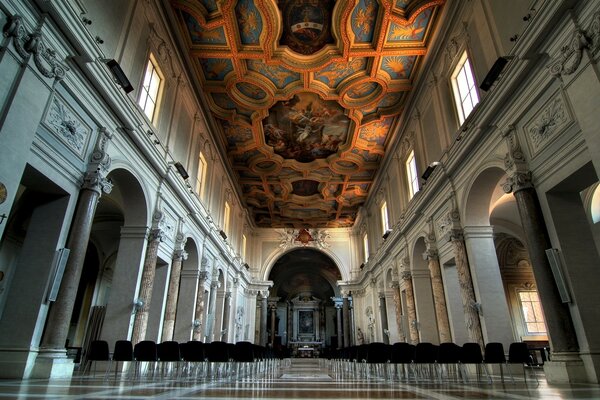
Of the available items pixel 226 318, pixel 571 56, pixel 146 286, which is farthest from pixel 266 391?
pixel 226 318

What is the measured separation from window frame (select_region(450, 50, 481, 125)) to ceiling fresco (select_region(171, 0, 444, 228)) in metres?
1.62

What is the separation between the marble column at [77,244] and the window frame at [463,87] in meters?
8.41

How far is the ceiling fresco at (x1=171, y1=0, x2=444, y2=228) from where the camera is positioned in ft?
34.7

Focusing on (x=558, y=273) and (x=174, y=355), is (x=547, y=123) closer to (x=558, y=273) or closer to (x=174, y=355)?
(x=558, y=273)

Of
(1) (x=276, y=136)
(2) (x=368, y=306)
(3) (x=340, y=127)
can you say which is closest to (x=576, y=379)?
(3) (x=340, y=127)

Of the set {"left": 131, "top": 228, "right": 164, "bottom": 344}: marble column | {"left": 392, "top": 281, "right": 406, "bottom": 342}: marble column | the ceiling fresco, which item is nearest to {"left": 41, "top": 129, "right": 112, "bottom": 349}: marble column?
{"left": 131, "top": 228, "right": 164, "bottom": 344}: marble column

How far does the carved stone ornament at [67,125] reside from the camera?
6.30m

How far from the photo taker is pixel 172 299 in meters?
11.1

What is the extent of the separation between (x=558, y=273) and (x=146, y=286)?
8.64 m

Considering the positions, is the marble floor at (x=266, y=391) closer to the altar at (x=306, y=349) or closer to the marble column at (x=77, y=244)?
the marble column at (x=77, y=244)

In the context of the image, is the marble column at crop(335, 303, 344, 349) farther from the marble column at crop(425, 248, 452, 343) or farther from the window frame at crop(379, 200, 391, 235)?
the marble column at crop(425, 248, 452, 343)

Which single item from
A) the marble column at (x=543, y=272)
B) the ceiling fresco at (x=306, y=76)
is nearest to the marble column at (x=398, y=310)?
the ceiling fresco at (x=306, y=76)

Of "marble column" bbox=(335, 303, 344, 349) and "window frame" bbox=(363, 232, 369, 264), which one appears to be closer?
"window frame" bbox=(363, 232, 369, 264)

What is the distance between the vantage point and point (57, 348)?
6027mm
